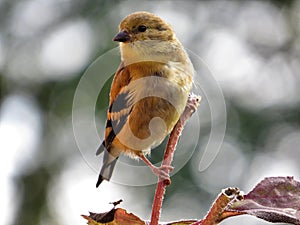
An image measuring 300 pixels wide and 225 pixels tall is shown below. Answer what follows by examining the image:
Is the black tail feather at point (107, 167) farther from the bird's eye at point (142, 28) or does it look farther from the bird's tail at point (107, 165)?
the bird's eye at point (142, 28)

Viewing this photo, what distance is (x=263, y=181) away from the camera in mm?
1551

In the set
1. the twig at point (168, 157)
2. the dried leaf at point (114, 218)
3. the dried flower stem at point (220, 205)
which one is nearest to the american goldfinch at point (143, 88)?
the twig at point (168, 157)

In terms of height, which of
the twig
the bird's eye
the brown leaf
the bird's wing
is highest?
the bird's eye

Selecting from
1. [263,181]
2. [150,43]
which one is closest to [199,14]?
[150,43]

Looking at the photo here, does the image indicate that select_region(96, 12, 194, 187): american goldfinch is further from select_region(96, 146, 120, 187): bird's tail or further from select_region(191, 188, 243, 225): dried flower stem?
select_region(191, 188, 243, 225): dried flower stem

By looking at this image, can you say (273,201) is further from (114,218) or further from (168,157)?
(114,218)

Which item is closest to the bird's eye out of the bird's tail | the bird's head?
the bird's head

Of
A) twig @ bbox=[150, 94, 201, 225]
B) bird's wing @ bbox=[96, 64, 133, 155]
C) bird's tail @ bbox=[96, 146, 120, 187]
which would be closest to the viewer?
twig @ bbox=[150, 94, 201, 225]

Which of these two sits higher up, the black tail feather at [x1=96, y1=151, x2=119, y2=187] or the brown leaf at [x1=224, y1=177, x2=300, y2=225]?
the brown leaf at [x1=224, y1=177, x2=300, y2=225]

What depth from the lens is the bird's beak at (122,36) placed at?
2.82 m

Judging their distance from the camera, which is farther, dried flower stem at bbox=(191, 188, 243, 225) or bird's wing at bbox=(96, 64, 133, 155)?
bird's wing at bbox=(96, 64, 133, 155)

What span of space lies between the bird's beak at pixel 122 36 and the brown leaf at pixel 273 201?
4.55 feet

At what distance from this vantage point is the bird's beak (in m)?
2.82

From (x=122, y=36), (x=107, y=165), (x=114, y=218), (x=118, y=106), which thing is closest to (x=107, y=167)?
(x=107, y=165)
